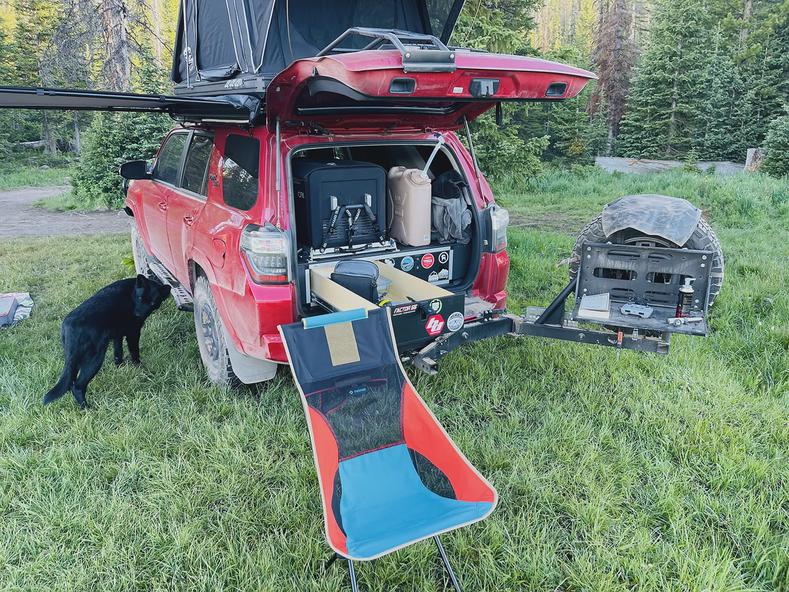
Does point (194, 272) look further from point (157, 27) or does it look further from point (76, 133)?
point (76, 133)

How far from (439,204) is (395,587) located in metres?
2.58

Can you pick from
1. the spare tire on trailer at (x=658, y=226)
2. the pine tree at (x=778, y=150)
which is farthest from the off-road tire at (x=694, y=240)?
the pine tree at (x=778, y=150)

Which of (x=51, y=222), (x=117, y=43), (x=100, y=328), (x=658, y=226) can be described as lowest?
(x=51, y=222)

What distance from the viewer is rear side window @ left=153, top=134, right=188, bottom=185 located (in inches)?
194

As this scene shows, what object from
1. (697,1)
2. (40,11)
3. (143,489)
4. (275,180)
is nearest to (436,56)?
(275,180)

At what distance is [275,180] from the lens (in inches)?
130

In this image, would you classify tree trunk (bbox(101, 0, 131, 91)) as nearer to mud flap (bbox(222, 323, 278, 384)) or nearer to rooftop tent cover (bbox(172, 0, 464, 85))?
rooftop tent cover (bbox(172, 0, 464, 85))

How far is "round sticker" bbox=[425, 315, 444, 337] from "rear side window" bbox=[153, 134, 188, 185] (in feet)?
9.31

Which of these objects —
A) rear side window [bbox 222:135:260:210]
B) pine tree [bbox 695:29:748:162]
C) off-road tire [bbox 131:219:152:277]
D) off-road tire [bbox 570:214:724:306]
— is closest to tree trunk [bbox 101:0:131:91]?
off-road tire [bbox 131:219:152:277]

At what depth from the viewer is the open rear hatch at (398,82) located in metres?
2.56

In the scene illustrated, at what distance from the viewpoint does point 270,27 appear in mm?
3789

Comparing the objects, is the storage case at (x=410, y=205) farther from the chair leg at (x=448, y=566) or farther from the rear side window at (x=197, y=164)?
the chair leg at (x=448, y=566)

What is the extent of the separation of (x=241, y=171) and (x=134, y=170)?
214 centimetres

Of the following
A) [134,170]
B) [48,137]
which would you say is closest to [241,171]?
[134,170]
